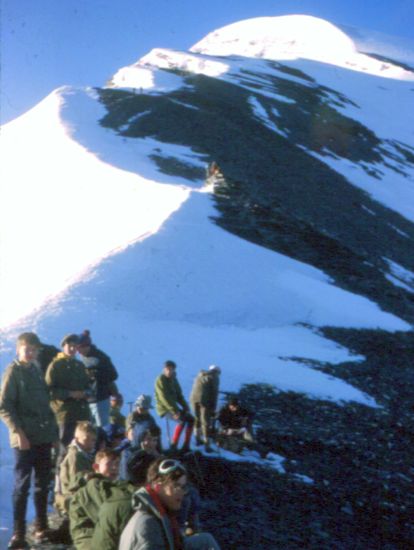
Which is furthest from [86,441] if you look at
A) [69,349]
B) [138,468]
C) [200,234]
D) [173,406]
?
[200,234]

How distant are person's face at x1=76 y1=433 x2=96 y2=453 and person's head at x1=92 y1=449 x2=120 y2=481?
102 centimetres

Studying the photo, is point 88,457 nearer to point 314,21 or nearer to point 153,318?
point 153,318

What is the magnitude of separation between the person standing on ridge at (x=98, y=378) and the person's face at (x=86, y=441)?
9.68 feet

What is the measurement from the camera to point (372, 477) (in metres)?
11.9

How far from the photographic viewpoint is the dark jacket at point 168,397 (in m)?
11.7

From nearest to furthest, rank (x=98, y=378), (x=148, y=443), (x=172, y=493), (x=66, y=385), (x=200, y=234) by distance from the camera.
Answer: (x=172, y=493), (x=148, y=443), (x=66, y=385), (x=98, y=378), (x=200, y=234)

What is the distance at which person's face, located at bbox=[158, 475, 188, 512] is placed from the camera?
446cm

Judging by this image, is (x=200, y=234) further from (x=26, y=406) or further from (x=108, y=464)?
(x=108, y=464)

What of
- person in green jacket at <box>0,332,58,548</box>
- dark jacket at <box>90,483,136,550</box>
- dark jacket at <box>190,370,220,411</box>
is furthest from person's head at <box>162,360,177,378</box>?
dark jacket at <box>90,483,136,550</box>

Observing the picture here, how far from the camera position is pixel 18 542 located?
738 centimetres

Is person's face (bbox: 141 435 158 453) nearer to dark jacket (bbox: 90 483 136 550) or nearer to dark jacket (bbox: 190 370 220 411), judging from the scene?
dark jacket (bbox: 90 483 136 550)

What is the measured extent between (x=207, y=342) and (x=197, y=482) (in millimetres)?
8121

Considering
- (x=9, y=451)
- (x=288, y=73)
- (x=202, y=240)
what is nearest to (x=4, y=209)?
(x=202, y=240)

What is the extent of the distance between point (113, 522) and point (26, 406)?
3.12 metres
